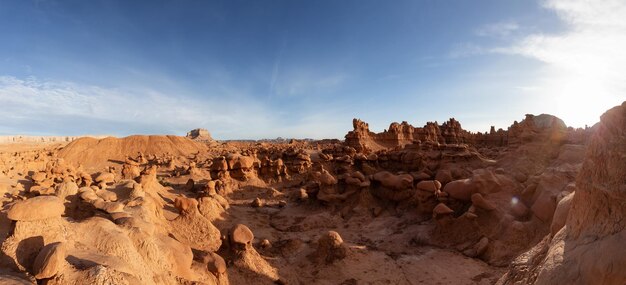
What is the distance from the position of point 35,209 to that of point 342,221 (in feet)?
41.5

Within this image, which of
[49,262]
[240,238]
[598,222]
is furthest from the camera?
[240,238]

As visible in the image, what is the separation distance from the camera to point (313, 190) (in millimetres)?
18047

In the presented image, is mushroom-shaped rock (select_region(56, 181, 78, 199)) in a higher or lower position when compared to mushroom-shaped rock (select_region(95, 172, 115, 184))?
higher

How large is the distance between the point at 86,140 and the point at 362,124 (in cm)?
3381

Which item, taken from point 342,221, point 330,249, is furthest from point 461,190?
point 330,249

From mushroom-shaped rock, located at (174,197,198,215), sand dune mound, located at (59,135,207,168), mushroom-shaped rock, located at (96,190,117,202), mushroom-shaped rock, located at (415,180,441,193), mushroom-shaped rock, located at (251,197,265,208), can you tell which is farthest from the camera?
sand dune mound, located at (59,135,207,168)

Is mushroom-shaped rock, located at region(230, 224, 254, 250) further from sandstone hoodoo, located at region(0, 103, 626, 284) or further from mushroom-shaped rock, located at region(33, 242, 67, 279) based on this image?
mushroom-shaped rock, located at region(33, 242, 67, 279)

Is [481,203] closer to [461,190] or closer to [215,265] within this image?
[461,190]

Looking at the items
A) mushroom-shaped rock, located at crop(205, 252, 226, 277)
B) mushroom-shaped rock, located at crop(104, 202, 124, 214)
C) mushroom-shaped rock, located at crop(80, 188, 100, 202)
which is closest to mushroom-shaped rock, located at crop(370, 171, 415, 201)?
mushroom-shaped rock, located at crop(205, 252, 226, 277)

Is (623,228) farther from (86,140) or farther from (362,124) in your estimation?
(86,140)

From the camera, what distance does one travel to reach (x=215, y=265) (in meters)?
7.71

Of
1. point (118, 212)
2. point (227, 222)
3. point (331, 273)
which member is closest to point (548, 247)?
point (331, 273)

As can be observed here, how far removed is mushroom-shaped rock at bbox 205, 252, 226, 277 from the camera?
7668 millimetres

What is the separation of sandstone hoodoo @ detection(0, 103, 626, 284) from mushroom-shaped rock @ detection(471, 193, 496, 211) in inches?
1.5
